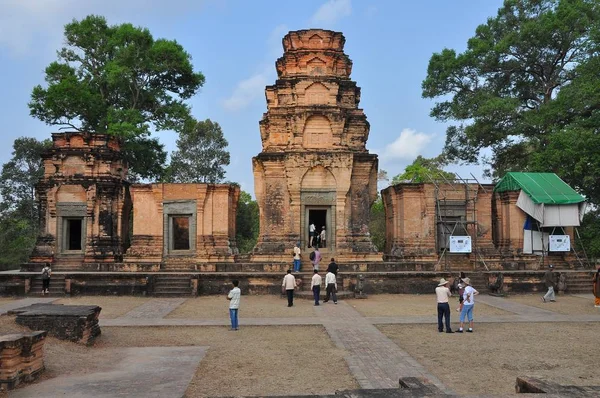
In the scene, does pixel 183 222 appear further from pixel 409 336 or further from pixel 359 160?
pixel 409 336

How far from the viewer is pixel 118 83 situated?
100.0ft

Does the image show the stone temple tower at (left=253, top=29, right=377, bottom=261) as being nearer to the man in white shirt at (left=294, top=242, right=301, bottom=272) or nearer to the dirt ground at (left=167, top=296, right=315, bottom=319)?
the man in white shirt at (left=294, top=242, right=301, bottom=272)

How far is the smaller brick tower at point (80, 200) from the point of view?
1000 inches

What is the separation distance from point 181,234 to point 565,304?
17.1 metres

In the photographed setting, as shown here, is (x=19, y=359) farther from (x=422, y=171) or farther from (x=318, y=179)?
(x=422, y=171)

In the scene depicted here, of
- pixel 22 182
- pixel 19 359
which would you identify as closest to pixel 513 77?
pixel 19 359

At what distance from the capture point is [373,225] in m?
43.8

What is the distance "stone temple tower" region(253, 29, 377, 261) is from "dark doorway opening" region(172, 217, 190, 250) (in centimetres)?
406

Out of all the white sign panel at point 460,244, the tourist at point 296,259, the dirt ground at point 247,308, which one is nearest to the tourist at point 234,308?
the dirt ground at point 247,308

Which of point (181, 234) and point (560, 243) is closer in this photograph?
point (560, 243)

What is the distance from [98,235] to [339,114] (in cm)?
1317

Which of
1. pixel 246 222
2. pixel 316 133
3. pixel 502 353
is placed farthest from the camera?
pixel 246 222

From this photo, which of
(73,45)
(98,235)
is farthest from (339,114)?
(73,45)

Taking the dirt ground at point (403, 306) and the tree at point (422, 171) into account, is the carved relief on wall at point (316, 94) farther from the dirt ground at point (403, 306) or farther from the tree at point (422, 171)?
the tree at point (422, 171)
